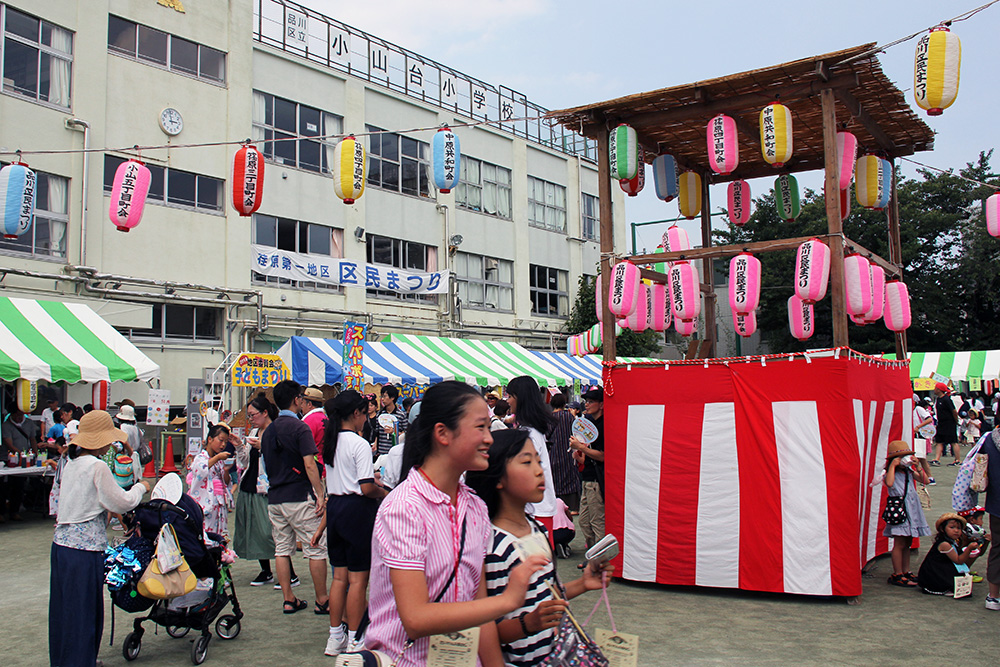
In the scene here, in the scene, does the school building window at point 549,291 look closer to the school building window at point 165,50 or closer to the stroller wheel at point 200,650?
the school building window at point 165,50

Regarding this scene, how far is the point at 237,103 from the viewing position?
18297 mm

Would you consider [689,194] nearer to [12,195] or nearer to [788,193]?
Answer: [788,193]

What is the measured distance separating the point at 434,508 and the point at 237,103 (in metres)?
18.3

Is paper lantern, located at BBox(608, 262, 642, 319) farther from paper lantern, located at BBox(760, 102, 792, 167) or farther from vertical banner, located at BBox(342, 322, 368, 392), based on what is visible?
vertical banner, located at BBox(342, 322, 368, 392)

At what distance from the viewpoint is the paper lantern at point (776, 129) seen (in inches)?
281

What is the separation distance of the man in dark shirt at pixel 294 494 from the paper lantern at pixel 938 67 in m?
5.90

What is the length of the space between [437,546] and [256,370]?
40.2ft

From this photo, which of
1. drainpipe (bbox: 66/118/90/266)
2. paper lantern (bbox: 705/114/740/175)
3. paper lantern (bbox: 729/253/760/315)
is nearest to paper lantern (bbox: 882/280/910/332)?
paper lantern (bbox: 729/253/760/315)

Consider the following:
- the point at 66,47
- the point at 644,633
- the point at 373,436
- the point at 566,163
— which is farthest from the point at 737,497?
the point at 566,163

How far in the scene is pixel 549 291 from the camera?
26.7 metres

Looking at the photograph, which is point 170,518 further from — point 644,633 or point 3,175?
point 3,175

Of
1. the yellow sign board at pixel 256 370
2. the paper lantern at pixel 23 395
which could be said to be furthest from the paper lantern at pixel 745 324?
the paper lantern at pixel 23 395

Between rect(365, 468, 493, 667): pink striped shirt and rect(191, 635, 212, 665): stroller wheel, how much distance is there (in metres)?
3.44

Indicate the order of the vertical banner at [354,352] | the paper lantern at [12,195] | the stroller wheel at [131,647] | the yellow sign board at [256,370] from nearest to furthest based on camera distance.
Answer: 1. the stroller wheel at [131,647]
2. the paper lantern at [12,195]
3. the vertical banner at [354,352]
4. the yellow sign board at [256,370]
